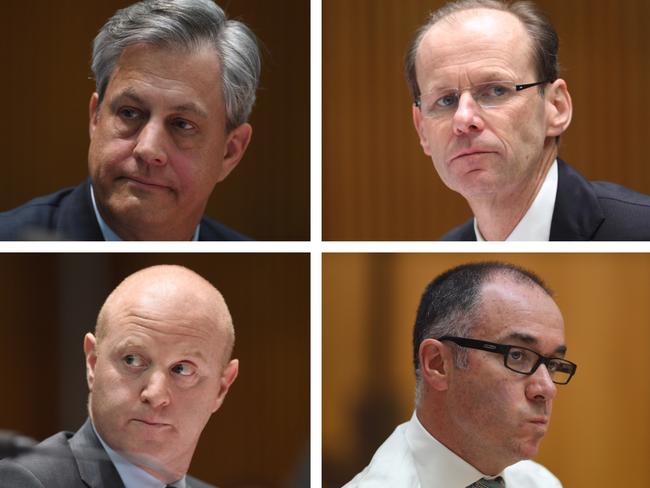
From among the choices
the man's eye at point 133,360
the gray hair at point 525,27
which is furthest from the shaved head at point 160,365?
the gray hair at point 525,27

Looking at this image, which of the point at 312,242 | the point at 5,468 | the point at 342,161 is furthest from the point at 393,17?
the point at 5,468

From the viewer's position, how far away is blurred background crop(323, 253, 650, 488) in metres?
3.30

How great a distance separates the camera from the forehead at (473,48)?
3244 mm

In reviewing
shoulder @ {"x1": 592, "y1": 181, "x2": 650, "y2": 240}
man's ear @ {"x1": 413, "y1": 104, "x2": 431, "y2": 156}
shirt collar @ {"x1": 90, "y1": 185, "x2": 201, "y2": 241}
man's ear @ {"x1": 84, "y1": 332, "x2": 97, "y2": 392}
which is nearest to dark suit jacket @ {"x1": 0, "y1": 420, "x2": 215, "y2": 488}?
man's ear @ {"x1": 84, "y1": 332, "x2": 97, "y2": 392}

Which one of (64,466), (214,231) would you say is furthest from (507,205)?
(64,466)

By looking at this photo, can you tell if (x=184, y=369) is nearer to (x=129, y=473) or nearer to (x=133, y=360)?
(x=133, y=360)

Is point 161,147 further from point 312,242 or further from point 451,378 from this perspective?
point 451,378

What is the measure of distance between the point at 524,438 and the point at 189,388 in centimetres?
78

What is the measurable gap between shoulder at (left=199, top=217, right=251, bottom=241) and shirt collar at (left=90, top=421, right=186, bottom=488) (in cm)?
51

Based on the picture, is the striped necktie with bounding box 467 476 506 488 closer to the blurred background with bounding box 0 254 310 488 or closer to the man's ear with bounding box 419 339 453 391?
the man's ear with bounding box 419 339 453 391

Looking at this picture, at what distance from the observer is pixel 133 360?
3240mm

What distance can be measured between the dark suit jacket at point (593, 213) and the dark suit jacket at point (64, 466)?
1162mm

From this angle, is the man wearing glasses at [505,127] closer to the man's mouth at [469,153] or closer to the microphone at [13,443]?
the man's mouth at [469,153]

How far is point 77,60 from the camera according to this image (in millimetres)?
3299
